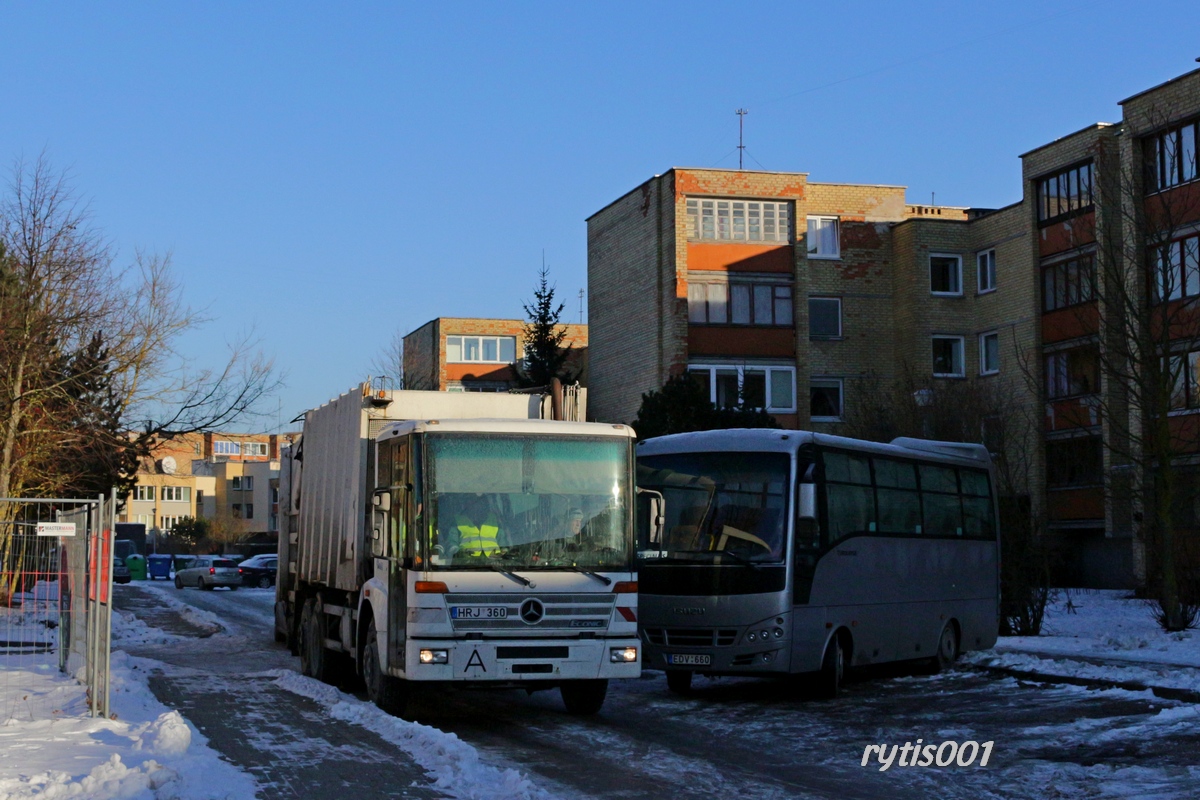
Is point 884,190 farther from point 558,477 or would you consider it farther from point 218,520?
point 218,520

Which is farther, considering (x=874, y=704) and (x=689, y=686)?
(x=689, y=686)

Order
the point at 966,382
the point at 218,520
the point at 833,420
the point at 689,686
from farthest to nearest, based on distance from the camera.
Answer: the point at 218,520 < the point at 833,420 < the point at 966,382 < the point at 689,686

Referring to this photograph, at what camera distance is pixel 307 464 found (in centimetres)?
1814

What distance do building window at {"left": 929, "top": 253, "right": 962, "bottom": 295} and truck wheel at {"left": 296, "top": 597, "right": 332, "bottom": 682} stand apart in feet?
115

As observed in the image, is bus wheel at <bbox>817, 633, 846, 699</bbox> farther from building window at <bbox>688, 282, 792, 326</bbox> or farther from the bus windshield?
building window at <bbox>688, 282, 792, 326</bbox>

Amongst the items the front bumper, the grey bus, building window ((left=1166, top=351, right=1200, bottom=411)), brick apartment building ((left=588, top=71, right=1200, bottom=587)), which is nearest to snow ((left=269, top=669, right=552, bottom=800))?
the front bumper

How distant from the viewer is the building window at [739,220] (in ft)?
152

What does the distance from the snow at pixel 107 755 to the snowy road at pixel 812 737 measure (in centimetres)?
46

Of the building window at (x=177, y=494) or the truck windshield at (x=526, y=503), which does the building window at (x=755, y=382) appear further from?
the building window at (x=177, y=494)

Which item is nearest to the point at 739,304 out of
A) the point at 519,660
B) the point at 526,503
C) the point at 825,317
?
the point at 825,317

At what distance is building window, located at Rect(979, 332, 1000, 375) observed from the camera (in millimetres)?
47750

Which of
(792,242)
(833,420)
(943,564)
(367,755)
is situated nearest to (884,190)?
(792,242)

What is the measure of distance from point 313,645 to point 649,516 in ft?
18.8

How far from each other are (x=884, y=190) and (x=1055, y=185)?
21.3 ft
